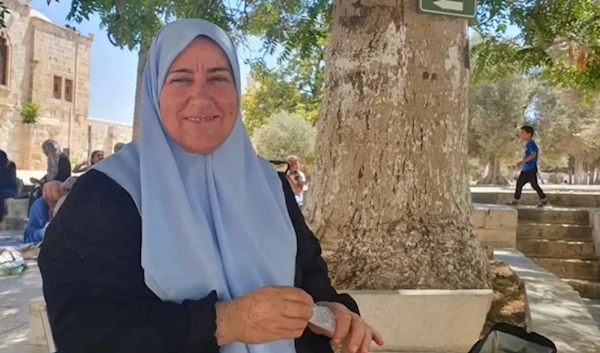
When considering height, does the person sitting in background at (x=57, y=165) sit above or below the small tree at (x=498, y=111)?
below

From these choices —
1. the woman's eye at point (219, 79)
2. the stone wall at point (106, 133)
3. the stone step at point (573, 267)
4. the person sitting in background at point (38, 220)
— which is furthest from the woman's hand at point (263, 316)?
the stone wall at point (106, 133)

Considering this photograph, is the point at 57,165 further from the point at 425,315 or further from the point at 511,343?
the point at 511,343

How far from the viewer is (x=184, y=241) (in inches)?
50.6

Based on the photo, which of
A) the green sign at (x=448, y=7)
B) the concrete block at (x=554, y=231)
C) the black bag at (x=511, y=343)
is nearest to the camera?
the black bag at (x=511, y=343)

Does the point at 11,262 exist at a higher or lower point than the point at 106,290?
lower

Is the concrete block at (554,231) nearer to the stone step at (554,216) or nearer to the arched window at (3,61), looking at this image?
the stone step at (554,216)

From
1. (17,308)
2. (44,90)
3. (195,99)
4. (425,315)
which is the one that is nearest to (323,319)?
(195,99)

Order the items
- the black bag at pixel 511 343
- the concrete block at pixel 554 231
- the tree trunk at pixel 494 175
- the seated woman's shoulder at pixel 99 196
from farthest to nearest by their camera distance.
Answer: the tree trunk at pixel 494 175
the concrete block at pixel 554 231
the black bag at pixel 511 343
the seated woman's shoulder at pixel 99 196

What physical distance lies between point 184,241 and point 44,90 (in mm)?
32881

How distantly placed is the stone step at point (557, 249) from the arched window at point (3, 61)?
2750 cm

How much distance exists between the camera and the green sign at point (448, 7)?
10.1ft

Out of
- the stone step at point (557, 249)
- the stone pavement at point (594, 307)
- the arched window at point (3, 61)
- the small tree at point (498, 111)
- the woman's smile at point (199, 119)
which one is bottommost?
the stone pavement at point (594, 307)

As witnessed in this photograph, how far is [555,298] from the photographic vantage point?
375 centimetres

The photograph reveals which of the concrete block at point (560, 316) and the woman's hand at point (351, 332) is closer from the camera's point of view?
the woman's hand at point (351, 332)
